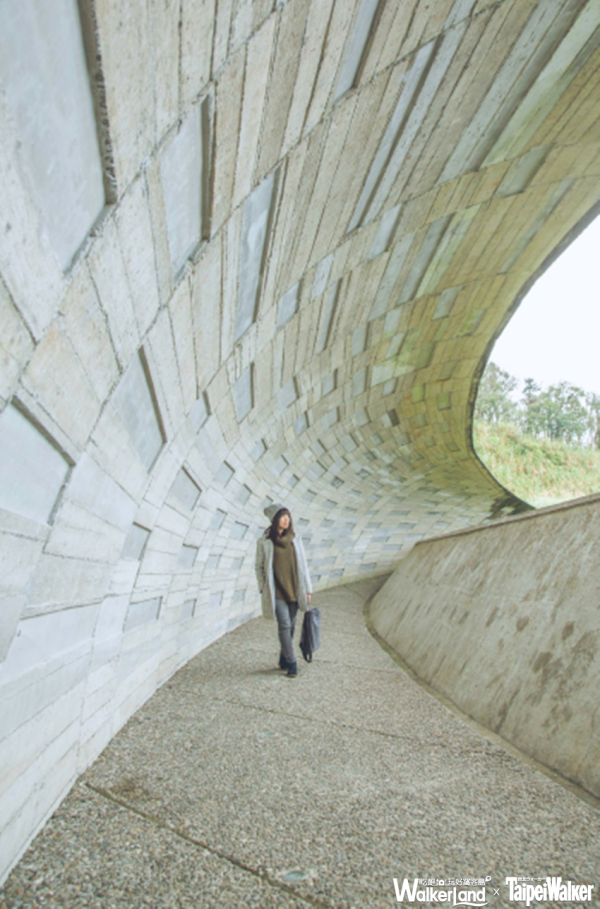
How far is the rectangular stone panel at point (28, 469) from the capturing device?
150 cm

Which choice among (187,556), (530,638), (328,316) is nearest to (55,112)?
(530,638)

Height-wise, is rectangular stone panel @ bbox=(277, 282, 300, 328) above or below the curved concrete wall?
above

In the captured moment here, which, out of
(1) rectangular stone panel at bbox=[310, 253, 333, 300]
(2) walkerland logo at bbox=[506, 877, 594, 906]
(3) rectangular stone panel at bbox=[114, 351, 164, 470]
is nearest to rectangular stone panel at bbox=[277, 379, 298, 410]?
(1) rectangular stone panel at bbox=[310, 253, 333, 300]

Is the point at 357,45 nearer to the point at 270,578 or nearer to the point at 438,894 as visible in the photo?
the point at 438,894

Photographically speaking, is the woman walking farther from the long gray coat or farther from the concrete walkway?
the concrete walkway

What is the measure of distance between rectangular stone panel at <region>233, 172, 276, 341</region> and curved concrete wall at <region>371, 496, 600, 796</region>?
2.78 m

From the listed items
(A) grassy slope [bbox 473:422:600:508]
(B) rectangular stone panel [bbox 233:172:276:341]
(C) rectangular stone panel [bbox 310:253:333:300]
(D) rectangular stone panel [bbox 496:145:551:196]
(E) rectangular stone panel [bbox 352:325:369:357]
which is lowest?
(B) rectangular stone panel [bbox 233:172:276:341]

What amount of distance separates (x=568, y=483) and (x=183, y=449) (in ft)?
144

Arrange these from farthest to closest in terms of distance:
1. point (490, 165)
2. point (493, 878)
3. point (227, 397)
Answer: point (490, 165), point (227, 397), point (493, 878)

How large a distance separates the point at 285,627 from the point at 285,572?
1.71 feet

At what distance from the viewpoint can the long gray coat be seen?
5.37 m

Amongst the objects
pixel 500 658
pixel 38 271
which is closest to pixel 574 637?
pixel 500 658

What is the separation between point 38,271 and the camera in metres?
1.32

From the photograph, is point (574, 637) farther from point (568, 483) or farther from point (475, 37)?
point (568, 483)
